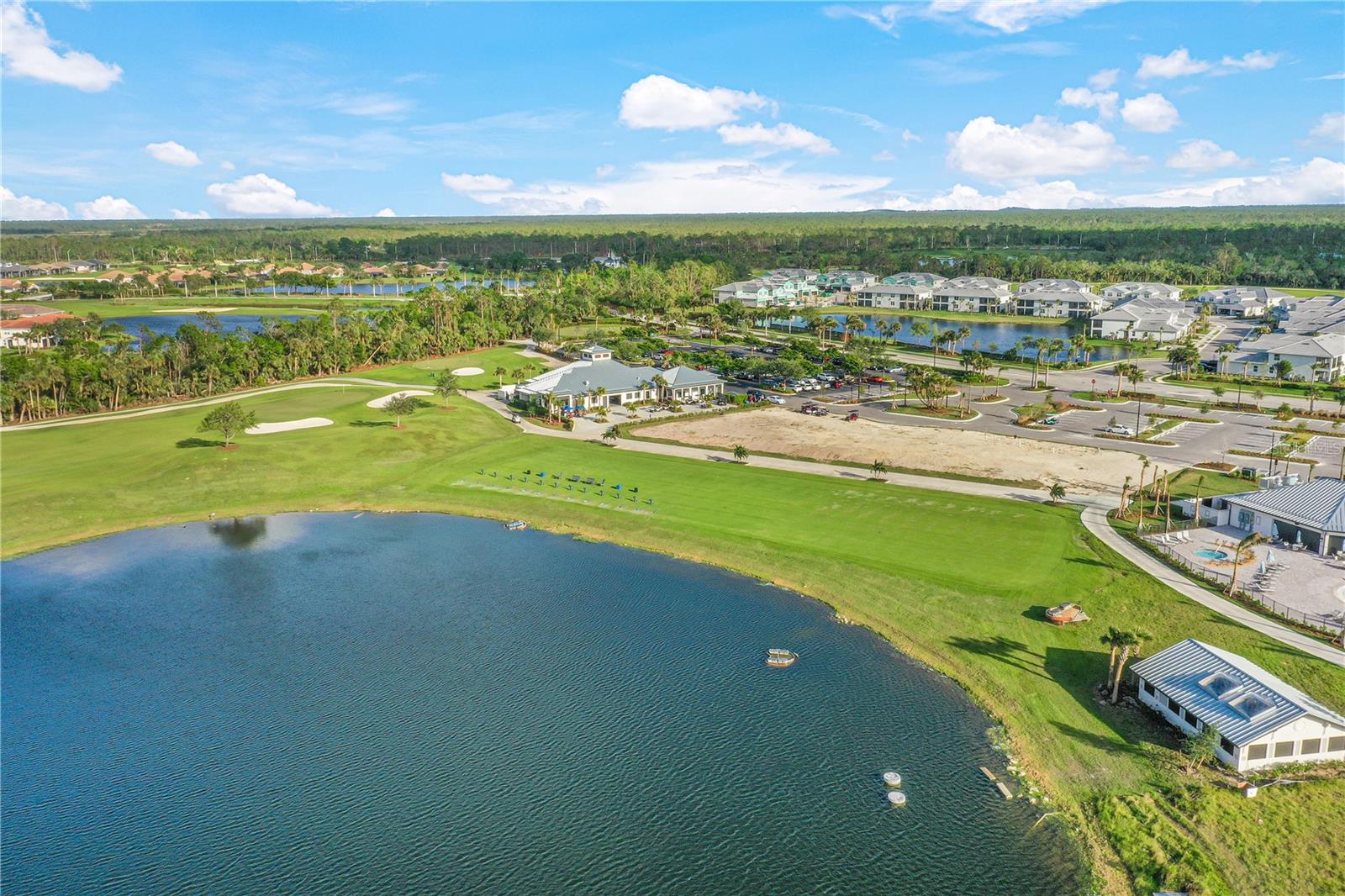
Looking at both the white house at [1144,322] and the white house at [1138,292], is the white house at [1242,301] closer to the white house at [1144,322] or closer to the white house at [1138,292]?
the white house at [1138,292]

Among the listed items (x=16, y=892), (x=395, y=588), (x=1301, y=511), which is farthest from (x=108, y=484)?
(x=1301, y=511)

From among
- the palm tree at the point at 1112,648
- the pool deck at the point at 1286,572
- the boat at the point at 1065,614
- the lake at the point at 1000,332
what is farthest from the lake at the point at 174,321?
the palm tree at the point at 1112,648

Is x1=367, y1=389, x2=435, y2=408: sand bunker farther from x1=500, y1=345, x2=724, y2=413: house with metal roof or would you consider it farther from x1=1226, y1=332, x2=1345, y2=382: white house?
x1=1226, y1=332, x2=1345, y2=382: white house

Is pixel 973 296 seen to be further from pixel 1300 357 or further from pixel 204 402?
pixel 204 402

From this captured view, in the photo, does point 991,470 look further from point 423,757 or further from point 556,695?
point 423,757

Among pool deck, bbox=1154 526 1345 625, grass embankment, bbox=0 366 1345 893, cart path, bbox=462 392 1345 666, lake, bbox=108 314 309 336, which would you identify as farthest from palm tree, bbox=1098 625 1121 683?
lake, bbox=108 314 309 336

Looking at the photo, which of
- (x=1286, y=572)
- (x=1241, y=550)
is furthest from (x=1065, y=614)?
(x=1286, y=572)
